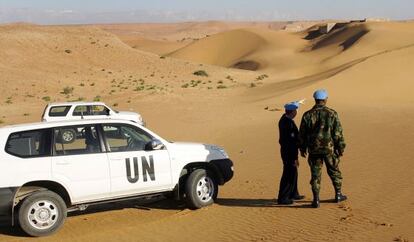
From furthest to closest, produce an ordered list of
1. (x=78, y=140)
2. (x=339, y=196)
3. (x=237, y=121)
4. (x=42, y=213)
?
(x=237, y=121) → (x=339, y=196) → (x=78, y=140) → (x=42, y=213)

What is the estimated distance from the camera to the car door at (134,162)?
336 inches

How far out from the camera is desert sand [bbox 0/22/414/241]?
8.37 metres

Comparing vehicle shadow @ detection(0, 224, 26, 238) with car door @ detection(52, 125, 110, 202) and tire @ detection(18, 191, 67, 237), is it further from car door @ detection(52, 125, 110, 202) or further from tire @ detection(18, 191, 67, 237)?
car door @ detection(52, 125, 110, 202)

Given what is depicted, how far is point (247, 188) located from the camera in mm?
11188

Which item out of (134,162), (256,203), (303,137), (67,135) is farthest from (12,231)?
(303,137)

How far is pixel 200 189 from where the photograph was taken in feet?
30.5

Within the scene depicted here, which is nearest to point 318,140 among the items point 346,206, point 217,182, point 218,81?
point 346,206

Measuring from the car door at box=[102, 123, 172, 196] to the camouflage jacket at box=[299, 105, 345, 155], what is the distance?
2.22 m

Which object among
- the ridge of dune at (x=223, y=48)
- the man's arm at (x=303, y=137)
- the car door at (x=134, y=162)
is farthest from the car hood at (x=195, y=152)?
the ridge of dune at (x=223, y=48)

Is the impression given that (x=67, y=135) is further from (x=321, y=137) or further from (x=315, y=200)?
(x=315, y=200)

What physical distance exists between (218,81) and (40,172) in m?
37.7

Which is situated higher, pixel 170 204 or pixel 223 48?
pixel 223 48

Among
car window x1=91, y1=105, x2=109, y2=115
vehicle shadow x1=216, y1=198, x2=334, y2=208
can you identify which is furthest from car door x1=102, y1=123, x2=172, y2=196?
car window x1=91, y1=105, x2=109, y2=115

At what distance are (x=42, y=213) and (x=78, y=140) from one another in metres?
1.28
